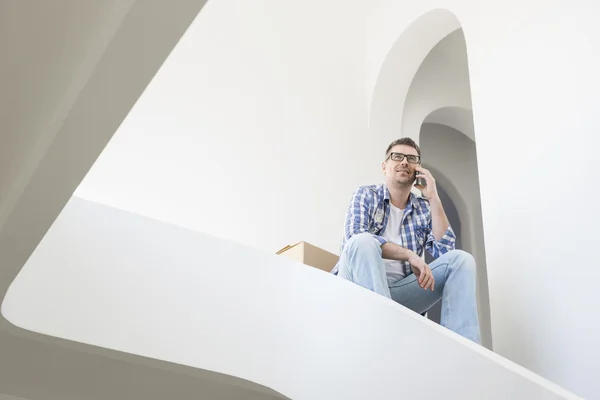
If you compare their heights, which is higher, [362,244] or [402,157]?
[402,157]

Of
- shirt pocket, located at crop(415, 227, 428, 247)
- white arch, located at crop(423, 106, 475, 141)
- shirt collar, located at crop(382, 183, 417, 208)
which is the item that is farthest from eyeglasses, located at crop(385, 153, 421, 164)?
white arch, located at crop(423, 106, 475, 141)

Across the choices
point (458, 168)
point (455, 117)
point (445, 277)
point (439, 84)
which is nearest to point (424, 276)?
point (445, 277)

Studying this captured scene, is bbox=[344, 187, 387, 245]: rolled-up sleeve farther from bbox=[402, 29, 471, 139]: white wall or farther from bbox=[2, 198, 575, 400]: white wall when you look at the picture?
bbox=[402, 29, 471, 139]: white wall

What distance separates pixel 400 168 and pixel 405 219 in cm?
23

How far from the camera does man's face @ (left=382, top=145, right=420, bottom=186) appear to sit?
10.3 ft

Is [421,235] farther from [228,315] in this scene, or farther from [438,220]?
[228,315]

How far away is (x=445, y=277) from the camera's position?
9.04ft

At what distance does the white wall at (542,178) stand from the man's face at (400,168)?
40 centimetres

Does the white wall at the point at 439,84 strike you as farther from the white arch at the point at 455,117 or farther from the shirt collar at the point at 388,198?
the shirt collar at the point at 388,198

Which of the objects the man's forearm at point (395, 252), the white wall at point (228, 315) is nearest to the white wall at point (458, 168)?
the man's forearm at point (395, 252)

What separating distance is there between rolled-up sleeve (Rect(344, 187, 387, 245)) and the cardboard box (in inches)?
11.2

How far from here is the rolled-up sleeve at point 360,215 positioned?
2.91m

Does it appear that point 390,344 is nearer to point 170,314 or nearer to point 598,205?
point 170,314

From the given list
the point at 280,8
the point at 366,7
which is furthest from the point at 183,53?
the point at 366,7
